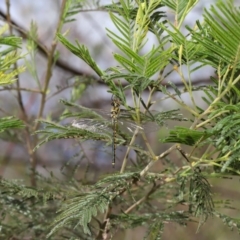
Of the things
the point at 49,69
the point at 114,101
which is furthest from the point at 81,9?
the point at 114,101

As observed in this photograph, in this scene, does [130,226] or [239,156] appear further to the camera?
[130,226]

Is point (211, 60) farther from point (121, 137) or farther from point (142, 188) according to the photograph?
point (142, 188)

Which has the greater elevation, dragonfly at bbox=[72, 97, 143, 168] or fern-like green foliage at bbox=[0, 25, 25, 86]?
fern-like green foliage at bbox=[0, 25, 25, 86]

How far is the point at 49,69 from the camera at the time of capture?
61 centimetres

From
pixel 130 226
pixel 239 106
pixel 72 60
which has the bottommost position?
pixel 130 226

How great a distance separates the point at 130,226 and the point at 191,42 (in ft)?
0.69

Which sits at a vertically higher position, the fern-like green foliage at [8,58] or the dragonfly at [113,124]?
the fern-like green foliage at [8,58]

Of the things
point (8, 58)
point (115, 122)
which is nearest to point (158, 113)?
point (115, 122)

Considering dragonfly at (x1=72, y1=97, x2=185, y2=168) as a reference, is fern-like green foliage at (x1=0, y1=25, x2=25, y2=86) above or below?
above

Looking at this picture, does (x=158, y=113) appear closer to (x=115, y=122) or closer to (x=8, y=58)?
(x=115, y=122)

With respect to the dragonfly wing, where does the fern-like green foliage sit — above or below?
above

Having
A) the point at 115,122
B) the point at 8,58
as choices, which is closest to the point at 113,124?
the point at 115,122

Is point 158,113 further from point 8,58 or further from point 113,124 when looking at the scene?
point 8,58

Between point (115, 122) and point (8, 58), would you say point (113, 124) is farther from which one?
point (8, 58)
